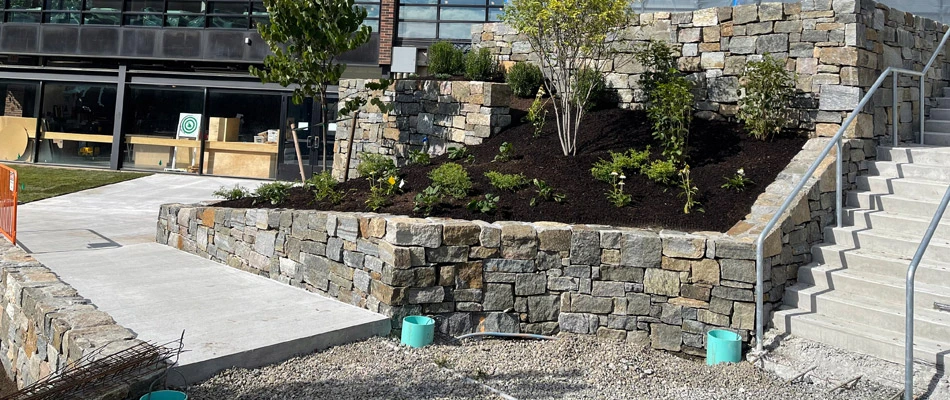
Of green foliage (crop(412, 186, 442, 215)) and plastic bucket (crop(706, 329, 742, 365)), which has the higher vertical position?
green foliage (crop(412, 186, 442, 215))

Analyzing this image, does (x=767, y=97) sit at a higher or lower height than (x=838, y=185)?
higher

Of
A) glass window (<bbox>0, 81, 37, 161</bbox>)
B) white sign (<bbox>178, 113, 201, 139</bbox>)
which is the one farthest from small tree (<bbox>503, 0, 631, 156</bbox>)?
glass window (<bbox>0, 81, 37, 161</bbox>)

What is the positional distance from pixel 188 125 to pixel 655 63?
12.6 meters

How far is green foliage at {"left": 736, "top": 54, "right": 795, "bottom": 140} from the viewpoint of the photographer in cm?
778

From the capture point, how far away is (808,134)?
7.87 meters

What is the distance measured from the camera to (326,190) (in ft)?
26.3

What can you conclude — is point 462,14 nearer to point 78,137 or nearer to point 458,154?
point 458,154

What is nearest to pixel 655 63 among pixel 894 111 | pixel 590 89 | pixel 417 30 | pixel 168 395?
pixel 590 89

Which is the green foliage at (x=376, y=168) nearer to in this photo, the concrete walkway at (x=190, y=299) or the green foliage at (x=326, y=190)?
Answer: the green foliage at (x=326, y=190)

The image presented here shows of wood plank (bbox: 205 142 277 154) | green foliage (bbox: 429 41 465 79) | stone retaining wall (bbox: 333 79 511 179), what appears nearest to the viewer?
stone retaining wall (bbox: 333 79 511 179)

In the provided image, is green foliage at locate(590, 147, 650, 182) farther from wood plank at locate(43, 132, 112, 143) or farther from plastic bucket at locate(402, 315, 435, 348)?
wood plank at locate(43, 132, 112, 143)

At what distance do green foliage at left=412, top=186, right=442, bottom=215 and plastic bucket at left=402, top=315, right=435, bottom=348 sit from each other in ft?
4.20

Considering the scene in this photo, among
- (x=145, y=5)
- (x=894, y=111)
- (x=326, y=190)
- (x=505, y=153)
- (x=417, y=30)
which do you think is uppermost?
(x=145, y=5)

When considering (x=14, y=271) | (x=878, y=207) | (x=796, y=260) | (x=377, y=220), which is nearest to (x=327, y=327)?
(x=377, y=220)
